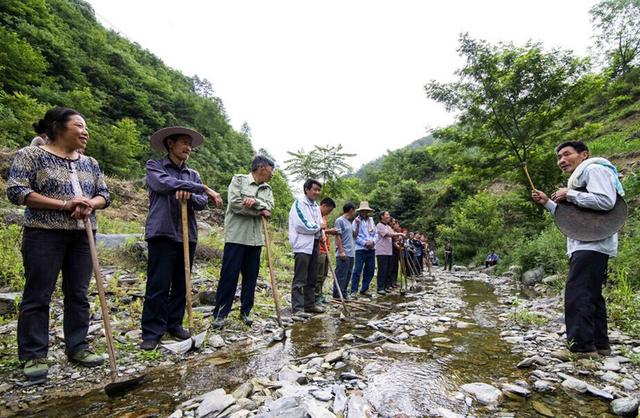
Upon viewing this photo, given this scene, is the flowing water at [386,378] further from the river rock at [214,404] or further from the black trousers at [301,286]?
the black trousers at [301,286]

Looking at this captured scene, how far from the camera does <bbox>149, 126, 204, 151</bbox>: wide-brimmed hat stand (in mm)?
3541

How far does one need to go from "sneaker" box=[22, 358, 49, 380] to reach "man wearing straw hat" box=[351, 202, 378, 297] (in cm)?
629

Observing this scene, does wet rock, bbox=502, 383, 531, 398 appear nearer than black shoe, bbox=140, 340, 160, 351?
Yes

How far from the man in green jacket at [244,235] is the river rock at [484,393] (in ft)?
8.99

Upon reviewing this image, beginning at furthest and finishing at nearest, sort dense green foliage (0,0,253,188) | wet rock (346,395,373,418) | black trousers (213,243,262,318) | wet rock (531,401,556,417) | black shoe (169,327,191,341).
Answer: dense green foliage (0,0,253,188) → black trousers (213,243,262,318) → black shoe (169,327,191,341) → wet rock (531,401,556,417) → wet rock (346,395,373,418)

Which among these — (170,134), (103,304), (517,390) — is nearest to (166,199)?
(170,134)

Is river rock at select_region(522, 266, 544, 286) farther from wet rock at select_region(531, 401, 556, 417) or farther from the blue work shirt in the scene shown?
the blue work shirt

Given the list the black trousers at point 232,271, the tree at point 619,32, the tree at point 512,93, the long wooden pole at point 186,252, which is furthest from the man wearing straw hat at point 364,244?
the tree at point 619,32

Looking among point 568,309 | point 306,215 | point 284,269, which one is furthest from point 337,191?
point 568,309

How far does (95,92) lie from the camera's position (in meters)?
28.5

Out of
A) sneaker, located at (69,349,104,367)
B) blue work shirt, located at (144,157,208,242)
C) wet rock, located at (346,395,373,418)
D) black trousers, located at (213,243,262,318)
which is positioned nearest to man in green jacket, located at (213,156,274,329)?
black trousers, located at (213,243,262,318)

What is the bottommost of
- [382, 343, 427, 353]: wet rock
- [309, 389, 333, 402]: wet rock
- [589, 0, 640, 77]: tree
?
[382, 343, 427, 353]: wet rock

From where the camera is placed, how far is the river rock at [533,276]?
9855mm

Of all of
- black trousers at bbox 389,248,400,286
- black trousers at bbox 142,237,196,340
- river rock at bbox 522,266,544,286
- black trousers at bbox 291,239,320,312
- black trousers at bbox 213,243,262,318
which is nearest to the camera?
black trousers at bbox 142,237,196,340
